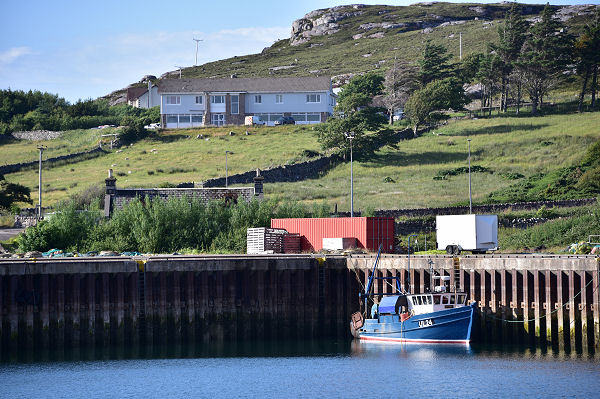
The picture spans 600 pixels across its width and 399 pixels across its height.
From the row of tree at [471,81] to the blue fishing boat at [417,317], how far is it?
68376mm

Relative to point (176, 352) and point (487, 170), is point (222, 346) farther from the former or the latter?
point (487, 170)

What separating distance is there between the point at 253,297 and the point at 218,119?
109 m

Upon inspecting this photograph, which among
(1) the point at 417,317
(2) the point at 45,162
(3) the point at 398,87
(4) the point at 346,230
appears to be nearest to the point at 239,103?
(3) the point at 398,87

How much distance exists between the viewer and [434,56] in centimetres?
16512

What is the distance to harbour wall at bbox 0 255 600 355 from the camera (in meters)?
55.8

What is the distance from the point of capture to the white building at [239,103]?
6649 inches

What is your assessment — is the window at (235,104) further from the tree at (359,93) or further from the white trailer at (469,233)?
the white trailer at (469,233)

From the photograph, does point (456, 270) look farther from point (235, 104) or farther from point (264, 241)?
point (235, 104)

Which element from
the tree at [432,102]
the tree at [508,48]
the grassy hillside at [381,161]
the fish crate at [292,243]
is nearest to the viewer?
the fish crate at [292,243]

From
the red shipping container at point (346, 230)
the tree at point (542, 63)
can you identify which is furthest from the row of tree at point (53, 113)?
the red shipping container at point (346, 230)

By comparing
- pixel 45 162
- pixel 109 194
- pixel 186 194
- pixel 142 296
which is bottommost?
pixel 142 296

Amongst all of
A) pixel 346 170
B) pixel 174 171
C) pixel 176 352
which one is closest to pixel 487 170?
pixel 346 170

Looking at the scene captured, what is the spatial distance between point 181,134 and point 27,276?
100551mm

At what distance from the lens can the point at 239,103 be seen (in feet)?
555
